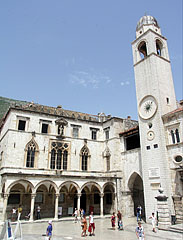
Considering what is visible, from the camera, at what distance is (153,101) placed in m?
23.1

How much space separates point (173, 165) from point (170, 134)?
10.3ft

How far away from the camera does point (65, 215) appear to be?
25.4 meters

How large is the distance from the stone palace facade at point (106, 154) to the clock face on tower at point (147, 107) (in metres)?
0.11

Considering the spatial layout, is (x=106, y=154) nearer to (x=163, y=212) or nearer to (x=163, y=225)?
(x=163, y=212)

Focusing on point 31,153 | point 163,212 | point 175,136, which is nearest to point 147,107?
point 175,136

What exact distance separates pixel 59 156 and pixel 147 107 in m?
12.6

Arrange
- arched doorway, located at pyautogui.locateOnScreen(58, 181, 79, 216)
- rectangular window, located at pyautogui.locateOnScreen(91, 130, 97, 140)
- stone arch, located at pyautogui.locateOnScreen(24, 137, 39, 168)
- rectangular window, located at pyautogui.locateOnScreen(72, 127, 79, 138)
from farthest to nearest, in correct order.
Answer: rectangular window, located at pyautogui.locateOnScreen(91, 130, 97, 140) → rectangular window, located at pyautogui.locateOnScreen(72, 127, 79, 138) → arched doorway, located at pyautogui.locateOnScreen(58, 181, 79, 216) → stone arch, located at pyautogui.locateOnScreen(24, 137, 39, 168)

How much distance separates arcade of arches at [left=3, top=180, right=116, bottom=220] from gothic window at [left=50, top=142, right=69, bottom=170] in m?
2.33

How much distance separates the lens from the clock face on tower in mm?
22833

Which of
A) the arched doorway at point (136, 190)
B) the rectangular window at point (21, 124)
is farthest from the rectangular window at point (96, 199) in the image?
the rectangular window at point (21, 124)

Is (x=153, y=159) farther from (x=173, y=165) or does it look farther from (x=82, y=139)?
(x=82, y=139)

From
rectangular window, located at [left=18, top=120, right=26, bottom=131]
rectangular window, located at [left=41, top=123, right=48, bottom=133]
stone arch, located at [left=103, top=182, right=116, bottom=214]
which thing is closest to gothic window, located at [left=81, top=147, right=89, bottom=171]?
stone arch, located at [left=103, top=182, right=116, bottom=214]

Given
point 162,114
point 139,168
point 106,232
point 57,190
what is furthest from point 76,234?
point 162,114

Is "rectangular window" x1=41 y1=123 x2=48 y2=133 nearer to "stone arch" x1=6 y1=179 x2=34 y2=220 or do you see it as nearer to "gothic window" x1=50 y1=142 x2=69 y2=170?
"gothic window" x1=50 y1=142 x2=69 y2=170
